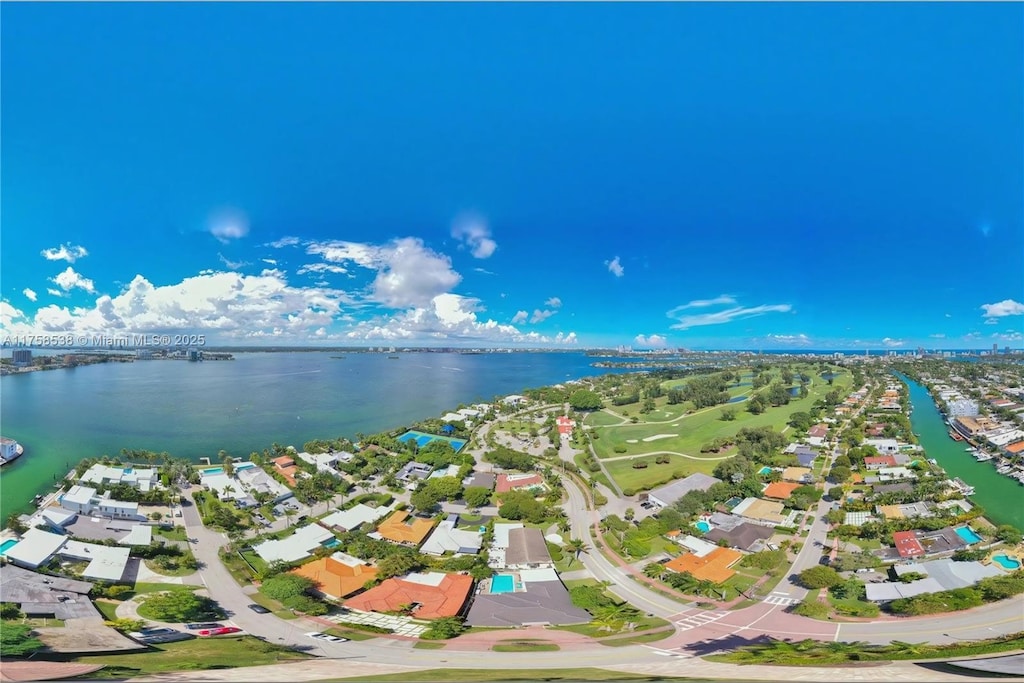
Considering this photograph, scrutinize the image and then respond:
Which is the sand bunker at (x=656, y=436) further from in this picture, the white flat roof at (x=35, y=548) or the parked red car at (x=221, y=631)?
the white flat roof at (x=35, y=548)

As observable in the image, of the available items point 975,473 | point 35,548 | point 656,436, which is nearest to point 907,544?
point 975,473

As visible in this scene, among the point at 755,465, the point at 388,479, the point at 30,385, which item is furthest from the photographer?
the point at 30,385

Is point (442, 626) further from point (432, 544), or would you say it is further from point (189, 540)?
point (189, 540)

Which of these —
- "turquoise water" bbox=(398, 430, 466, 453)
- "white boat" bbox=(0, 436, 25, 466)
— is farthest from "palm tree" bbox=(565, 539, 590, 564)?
"white boat" bbox=(0, 436, 25, 466)

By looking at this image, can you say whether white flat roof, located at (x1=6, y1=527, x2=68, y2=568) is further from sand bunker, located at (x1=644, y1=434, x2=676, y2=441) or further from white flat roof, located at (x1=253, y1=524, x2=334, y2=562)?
sand bunker, located at (x1=644, y1=434, x2=676, y2=441)

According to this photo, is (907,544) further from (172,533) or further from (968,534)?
(172,533)

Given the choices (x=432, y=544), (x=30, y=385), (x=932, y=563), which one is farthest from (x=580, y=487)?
(x=30, y=385)
